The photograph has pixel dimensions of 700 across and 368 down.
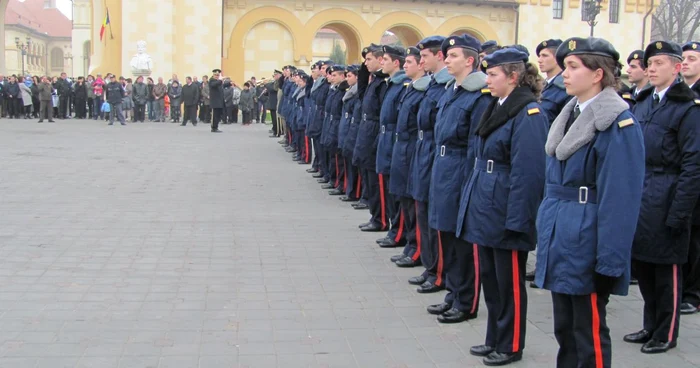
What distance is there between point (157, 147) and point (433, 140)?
14705 mm

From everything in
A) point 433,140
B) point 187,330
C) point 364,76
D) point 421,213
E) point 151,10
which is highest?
point 151,10

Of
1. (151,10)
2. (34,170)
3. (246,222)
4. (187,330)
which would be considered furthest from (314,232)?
(151,10)

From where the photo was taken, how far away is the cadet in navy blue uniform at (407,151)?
7.93m

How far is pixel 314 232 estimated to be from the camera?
9.89m

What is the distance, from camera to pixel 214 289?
23.3 feet

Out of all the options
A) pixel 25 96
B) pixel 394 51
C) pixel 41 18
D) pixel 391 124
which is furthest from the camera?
pixel 41 18

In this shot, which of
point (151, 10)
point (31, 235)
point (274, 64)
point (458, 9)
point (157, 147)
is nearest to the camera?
point (31, 235)

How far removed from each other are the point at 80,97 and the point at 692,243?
31.3m

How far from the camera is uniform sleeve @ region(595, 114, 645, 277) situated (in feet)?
13.5

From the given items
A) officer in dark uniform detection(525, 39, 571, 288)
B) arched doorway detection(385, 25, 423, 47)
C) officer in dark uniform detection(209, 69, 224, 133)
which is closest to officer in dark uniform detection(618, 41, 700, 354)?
officer in dark uniform detection(525, 39, 571, 288)

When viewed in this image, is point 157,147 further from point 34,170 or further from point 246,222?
point 246,222

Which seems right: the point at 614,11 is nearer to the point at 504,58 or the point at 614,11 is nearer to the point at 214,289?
the point at 214,289

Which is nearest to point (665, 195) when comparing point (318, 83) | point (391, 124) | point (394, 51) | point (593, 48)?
point (593, 48)

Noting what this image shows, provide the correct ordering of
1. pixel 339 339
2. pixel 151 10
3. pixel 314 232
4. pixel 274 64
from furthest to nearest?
pixel 274 64 < pixel 151 10 < pixel 314 232 < pixel 339 339
